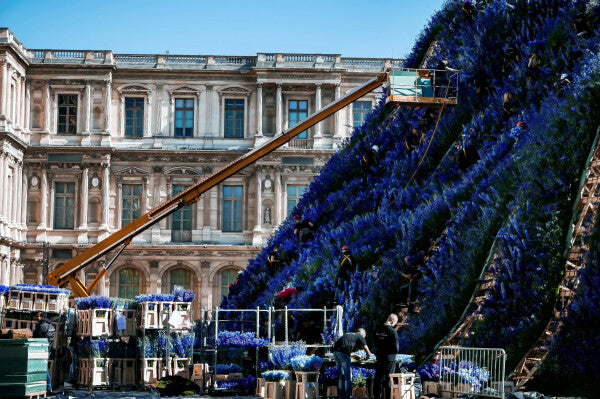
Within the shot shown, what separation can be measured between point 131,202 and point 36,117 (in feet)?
18.9

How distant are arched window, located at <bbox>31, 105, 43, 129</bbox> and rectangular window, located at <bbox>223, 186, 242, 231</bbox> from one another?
348 inches

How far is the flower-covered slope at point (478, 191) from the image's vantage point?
559 inches

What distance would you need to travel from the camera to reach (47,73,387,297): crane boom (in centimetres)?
2305

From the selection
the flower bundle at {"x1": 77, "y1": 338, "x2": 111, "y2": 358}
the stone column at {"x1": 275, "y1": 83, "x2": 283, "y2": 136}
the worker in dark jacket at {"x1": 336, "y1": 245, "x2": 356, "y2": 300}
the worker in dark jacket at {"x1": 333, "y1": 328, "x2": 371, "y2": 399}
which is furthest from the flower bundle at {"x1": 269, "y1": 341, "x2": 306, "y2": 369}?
the stone column at {"x1": 275, "y1": 83, "x2": 283, "y2": 136}

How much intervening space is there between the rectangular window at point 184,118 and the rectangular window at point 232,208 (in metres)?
3.15

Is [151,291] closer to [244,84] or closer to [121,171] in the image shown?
[121,171]

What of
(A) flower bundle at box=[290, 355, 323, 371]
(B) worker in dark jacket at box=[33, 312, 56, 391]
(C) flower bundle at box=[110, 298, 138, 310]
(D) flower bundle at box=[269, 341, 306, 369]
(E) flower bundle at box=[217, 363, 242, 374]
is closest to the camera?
(A) flower bundle at box=[290, 355, 323, 371]

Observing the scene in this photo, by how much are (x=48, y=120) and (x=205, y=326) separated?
100 feet

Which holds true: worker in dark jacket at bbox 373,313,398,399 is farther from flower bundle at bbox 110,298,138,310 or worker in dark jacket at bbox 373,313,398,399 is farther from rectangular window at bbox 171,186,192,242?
rectangular window at bbox 171,186,192,242

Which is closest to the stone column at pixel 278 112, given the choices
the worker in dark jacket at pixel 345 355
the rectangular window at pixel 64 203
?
the rectangular window at pixel 64 203

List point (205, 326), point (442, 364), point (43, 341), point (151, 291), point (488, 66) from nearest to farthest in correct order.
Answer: point (43, 341) < point (442, 364) < point (205, 326) < point (488, 66) < point (151, 291)

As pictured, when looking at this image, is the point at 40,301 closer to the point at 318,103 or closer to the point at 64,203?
the point at 64,203

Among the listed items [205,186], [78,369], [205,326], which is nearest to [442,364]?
[205,326]

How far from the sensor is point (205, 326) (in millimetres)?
16828
